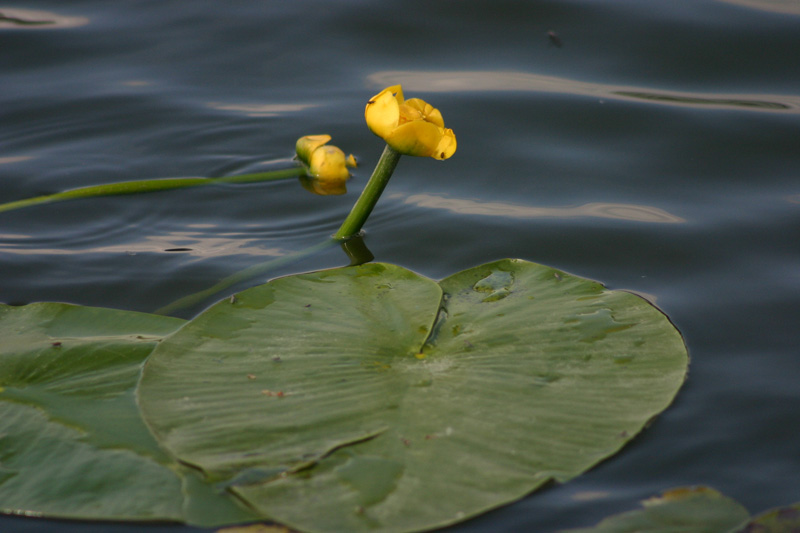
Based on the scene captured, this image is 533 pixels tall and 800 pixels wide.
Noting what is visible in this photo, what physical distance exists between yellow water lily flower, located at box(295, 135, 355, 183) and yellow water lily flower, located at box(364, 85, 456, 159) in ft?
1.73

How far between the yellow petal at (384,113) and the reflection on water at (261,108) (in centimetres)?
102

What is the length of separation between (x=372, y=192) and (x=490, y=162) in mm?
625

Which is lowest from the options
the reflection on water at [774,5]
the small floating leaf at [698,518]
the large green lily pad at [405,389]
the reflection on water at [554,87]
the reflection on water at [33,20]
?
the small floating leaf at [698,518]

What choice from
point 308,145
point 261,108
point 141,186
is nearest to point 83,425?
point 141,186

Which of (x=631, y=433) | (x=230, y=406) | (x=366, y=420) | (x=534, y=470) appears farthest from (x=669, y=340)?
(x=230, y=406)

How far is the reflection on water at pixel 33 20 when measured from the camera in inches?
106

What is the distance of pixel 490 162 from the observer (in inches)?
72.1

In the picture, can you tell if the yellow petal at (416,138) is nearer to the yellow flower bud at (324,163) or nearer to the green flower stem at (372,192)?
the green flower stem at (372,192)

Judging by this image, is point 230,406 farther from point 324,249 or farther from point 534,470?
point 324,249

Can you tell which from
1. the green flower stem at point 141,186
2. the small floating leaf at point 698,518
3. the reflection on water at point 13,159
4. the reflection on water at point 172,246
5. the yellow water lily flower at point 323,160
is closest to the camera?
the small floating leaf at point 698,518

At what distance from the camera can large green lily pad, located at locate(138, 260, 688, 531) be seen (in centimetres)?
80

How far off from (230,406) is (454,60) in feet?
5.94

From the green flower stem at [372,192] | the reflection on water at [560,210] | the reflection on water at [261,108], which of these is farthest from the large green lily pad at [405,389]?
the reflection on water at [261,108]

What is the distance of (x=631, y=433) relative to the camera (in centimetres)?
90
